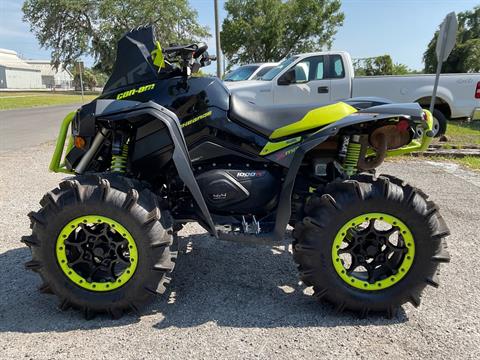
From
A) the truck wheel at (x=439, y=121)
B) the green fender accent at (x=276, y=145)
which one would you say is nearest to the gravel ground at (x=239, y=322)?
the green fender accent at (x=276, y=145)

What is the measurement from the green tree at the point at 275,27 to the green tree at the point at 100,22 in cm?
529

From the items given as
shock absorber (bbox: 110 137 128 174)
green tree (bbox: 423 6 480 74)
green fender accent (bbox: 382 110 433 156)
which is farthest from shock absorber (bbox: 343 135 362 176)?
green tree (bbox: 423 6 480 74)

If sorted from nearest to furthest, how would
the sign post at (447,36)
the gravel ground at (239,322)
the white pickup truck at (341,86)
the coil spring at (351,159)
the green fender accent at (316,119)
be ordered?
the gravel ground at (239,322), the green fender accent at (316,119), the coil spring at (351,159), the sign post at (447,36), the white pickup truck at (341,86)

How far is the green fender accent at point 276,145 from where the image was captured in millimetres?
2949

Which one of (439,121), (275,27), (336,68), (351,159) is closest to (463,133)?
(439,121)

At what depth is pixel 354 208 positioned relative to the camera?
2707 millimetres

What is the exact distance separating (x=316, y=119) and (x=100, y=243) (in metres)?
1.82

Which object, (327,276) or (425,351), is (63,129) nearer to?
(327,276)

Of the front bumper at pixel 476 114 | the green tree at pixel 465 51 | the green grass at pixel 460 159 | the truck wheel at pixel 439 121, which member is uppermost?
the green tree at pixel 465 51

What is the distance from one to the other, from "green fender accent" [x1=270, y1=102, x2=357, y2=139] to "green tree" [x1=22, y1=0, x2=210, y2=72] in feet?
136

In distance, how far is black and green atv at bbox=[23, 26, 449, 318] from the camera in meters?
2.72

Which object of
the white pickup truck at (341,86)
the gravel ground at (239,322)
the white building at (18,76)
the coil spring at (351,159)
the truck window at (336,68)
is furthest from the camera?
the white building at (18,76)

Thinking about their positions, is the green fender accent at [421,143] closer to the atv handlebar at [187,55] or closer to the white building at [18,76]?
the atv handlebar at [187,55]

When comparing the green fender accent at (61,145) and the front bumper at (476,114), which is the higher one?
A: the green fender accent at (61,145)
